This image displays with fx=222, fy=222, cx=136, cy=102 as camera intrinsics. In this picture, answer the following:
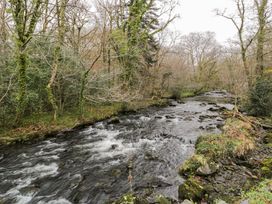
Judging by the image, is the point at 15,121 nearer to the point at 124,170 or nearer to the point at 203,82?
the point at 124,170

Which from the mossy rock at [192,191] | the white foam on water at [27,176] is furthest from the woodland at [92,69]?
the white foam on water at [27,176]

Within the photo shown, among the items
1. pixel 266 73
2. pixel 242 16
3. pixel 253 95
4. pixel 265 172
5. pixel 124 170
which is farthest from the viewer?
pixel 242 16

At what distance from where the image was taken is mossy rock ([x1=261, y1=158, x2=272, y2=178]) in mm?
7301

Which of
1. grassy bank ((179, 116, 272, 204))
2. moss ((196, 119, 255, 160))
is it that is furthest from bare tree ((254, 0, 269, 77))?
moss ((196, 119, 255, 160))

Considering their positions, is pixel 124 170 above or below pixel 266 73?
below

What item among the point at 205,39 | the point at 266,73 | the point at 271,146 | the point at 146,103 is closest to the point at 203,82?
the point at 205,39

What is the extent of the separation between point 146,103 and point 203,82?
21.1m

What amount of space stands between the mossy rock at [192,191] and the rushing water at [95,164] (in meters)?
0.28

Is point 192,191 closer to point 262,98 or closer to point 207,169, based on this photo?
point 207,169

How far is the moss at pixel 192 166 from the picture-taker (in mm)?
7715

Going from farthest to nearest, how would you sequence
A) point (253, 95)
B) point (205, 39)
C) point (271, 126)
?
point (205, 39) → point (253, 95) → point (271, 126)

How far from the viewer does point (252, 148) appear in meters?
9.59

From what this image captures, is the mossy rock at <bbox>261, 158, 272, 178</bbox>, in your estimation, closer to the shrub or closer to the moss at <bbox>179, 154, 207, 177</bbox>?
the moss at <bbox>179, 154, 207, 177</bbox>

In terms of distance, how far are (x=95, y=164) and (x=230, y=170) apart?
16.6ft
